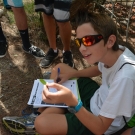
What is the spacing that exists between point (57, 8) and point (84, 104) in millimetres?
1080

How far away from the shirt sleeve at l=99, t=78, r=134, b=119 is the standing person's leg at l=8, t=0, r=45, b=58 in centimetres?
176

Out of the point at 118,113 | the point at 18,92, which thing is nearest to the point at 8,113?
the point at 18,92

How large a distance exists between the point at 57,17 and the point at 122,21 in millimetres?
1825

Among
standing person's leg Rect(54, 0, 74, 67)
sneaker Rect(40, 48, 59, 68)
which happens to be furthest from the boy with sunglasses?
sneaker Rect(40, 48, 59, 68)

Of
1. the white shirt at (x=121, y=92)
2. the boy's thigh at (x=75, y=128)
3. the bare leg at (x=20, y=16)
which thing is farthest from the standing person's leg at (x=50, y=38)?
the white shirt at (x=121, y=92)

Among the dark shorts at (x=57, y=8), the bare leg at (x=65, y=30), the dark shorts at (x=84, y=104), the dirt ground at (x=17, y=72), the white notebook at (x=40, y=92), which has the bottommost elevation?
the dirt ground at (x=17, y=72)

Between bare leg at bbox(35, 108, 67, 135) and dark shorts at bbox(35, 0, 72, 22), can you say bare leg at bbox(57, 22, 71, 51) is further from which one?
bare leg at bbox(35, 108, 67, 135)

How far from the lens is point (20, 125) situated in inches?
79.2

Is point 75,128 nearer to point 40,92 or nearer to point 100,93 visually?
point 100,93

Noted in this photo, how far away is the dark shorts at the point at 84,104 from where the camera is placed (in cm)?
178

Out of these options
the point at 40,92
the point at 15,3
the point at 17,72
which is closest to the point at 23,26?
the point at 15,3

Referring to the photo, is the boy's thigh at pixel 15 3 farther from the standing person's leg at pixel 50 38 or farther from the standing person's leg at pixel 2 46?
the standing person's leg at pixel 2 46

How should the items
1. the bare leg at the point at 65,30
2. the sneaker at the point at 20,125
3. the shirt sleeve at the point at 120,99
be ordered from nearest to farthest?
the shirt sleeve at the point at 120,99 → the sneaker at the point at 20,125 → the bare leg at the point at 65,30

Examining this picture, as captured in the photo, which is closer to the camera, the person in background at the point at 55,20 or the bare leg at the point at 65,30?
the person in background at the point at 55,20
